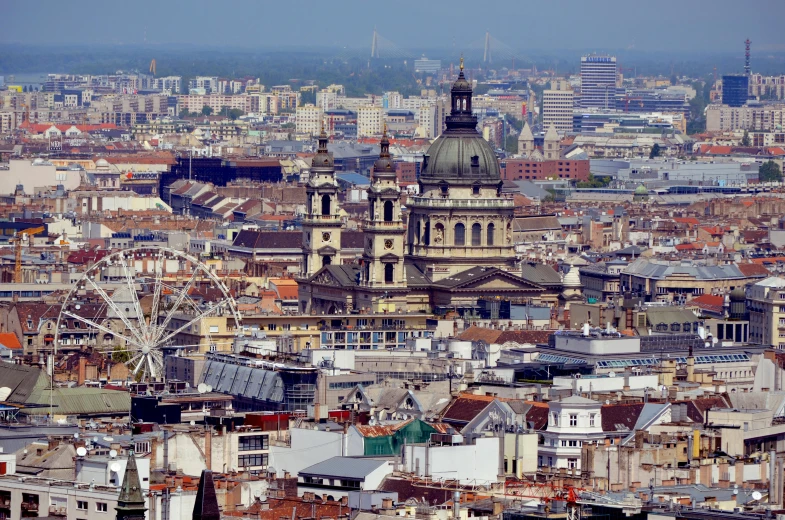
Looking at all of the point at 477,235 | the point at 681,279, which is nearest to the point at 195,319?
the point at 477,235

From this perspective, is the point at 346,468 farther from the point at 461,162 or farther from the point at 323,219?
the point at 323,219

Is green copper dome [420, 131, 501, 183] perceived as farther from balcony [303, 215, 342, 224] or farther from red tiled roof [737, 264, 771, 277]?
red tiled roof [737, 264, 771, 277]

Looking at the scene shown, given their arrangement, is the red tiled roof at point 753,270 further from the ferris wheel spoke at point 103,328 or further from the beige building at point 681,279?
the ferris wheel spoke at point 103,328

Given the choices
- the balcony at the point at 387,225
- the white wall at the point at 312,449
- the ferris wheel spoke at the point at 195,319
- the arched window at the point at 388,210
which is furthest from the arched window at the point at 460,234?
the white wall at the point at 312,449

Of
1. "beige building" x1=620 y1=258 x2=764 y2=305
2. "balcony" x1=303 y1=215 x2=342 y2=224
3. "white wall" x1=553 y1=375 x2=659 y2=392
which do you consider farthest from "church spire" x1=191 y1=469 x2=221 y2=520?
"beige building" x1=620 y1=258 x2=764 y2=305

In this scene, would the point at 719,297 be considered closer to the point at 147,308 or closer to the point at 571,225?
the point at 147,308
